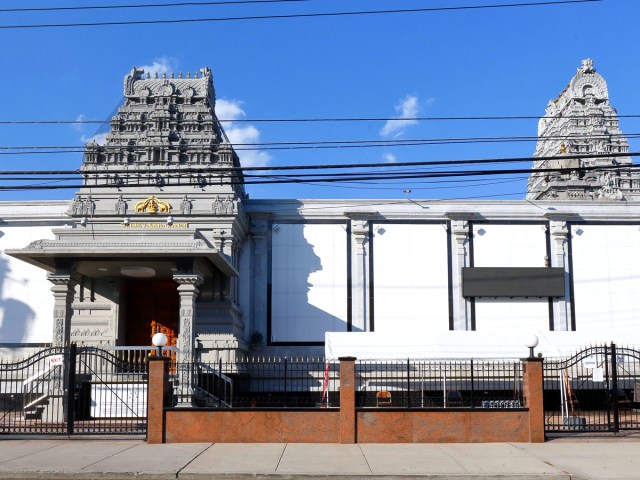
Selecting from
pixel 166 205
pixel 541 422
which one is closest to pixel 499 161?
pixel 541 422

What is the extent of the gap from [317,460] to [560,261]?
2240cm

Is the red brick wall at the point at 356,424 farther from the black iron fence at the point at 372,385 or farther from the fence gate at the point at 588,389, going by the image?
the black iron fence at the point at 372,385

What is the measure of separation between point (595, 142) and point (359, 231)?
88.9ft

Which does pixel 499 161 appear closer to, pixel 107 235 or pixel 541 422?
pixel 541 422

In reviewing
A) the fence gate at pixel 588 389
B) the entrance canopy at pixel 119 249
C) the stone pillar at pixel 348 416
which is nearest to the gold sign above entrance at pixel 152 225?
the entrance canopy at pixel 119 249

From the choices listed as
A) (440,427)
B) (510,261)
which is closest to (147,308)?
(510,261)

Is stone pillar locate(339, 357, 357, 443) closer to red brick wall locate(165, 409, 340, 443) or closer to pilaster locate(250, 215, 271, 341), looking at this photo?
red brick wall locate(165, 409, 340, 443)

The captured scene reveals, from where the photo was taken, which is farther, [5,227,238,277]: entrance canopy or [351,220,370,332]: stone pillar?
[351,220,370,332]: stone pillar

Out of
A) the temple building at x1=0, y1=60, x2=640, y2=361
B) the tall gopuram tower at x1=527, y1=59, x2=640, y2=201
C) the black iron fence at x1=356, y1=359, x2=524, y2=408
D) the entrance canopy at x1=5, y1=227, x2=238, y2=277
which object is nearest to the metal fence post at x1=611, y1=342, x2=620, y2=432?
the black iron fence at x1=356, y1=359, x2=524, y2=408

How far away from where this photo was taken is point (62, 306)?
86.7ft

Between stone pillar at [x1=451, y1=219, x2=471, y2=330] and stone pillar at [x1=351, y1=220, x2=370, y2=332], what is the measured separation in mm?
4004

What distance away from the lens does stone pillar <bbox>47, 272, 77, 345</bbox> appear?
2602 cm

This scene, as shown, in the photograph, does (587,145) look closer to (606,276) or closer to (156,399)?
(606,276)

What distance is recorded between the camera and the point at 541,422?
1991 centimetres
